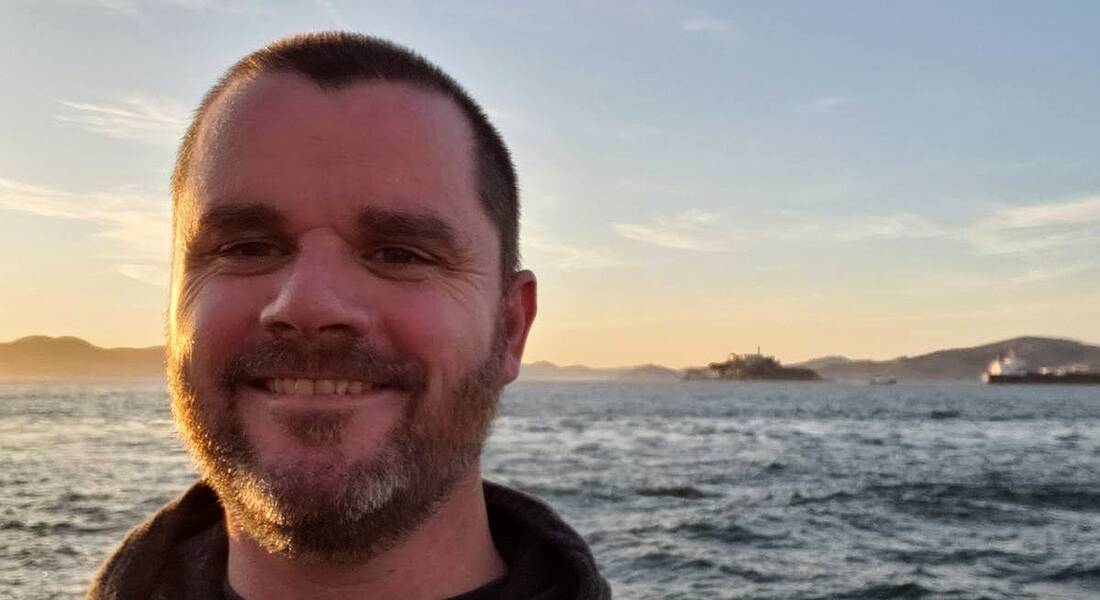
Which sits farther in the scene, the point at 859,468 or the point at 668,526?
the point at 859,468

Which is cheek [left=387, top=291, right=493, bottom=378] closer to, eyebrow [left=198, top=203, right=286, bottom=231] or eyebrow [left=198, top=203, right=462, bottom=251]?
eyebrow [left=198, top=203, right=462, bottom=251]

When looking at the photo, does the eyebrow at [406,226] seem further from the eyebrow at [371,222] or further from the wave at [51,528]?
the wave at [51,528]

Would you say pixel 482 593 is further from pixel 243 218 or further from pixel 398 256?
pixel 243 218

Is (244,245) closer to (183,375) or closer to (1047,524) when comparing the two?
(183,375)

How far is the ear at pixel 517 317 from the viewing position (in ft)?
7.36

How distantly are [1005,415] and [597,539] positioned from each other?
66.4 m

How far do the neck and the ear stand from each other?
0.25 meters

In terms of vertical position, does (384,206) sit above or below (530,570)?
above

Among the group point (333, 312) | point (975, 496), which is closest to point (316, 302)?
point (333, 312)

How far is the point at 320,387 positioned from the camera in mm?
1913

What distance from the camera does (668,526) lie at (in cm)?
1909

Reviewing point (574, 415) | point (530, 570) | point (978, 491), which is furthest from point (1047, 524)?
point (574, 415)

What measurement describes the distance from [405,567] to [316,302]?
0.60 m

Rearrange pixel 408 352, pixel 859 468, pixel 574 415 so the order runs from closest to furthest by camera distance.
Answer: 1. pixel 408 352
2. pixel 859 468
3. pixel 574 415
